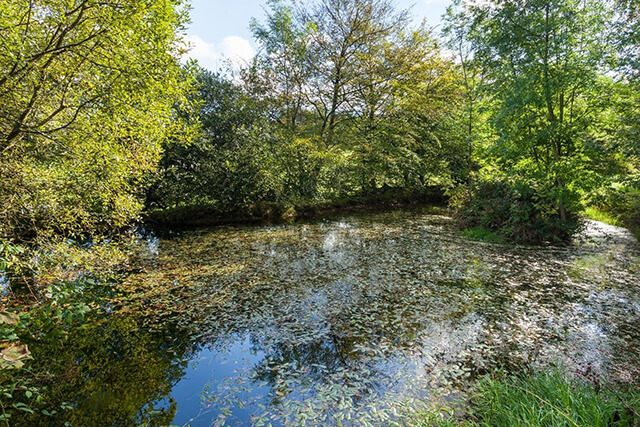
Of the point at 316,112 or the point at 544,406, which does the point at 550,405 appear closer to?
the point at 544,406

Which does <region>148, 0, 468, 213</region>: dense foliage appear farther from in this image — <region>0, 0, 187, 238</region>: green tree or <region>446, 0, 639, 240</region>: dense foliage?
<region>0, 0, 187, 238</region>: green tree

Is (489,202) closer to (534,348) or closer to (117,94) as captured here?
(534,348)

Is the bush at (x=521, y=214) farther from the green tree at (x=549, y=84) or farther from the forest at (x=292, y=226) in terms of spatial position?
the green tree at (x=549, y=84)

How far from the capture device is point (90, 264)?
6.09 m

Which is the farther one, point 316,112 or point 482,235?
point 316,112

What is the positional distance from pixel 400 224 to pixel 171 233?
37.6 ft

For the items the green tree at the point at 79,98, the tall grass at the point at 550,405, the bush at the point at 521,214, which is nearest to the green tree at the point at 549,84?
the bush at the point at 521,214

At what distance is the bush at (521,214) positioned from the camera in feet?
37.0

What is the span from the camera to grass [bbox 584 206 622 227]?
47.1 feet

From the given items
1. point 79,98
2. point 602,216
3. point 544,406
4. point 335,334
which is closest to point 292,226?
point 335,334

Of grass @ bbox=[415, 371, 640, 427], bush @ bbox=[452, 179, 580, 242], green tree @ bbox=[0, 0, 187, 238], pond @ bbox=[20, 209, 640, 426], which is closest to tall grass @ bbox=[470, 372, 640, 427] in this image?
grass @ bbox=[415, 371, 640, 427]

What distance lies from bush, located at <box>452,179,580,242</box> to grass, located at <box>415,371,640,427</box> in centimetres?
901

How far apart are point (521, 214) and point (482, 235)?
1699 millimetres

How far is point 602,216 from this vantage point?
15578 millimetres
